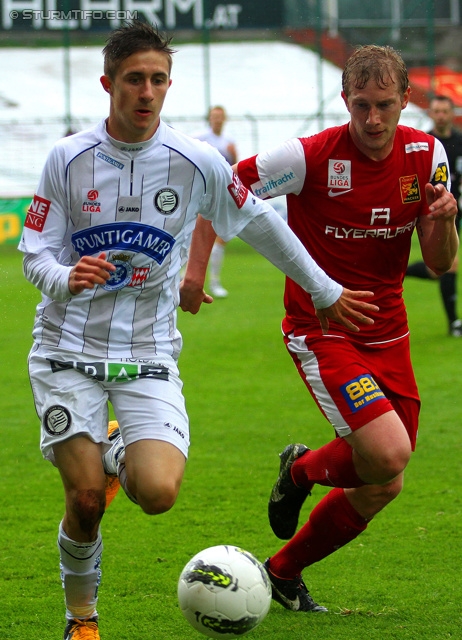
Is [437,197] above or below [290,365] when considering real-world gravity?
above

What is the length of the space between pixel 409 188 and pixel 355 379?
869mm

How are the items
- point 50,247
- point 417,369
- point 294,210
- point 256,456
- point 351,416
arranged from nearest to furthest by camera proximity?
point 50,247
point 351,416
point 294,210
point 256,456
point 417,369

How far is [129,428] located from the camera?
3557mm

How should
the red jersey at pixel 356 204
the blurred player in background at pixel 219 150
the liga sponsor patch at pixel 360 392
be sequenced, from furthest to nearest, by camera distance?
the blurred player in background at pixel 219 150 < the red jersey at pixel 356 204 < the liga sponsor patch at pixel 360 392

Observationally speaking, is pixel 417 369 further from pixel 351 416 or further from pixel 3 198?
pixel 3 198

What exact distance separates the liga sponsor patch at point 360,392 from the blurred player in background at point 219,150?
27.7 ft

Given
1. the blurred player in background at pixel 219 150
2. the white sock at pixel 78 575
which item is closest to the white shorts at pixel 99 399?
the white sock at pixel 78 575

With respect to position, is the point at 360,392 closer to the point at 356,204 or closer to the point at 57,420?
the point at 356,204

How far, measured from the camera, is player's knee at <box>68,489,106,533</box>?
3416 millimetres

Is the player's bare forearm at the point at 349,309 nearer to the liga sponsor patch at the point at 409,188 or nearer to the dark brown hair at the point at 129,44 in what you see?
the liga sponsor patch at the point at 409,188

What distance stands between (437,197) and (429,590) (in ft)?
5.29

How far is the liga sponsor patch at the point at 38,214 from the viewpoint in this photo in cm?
349

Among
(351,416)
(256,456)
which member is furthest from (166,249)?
(256,456)

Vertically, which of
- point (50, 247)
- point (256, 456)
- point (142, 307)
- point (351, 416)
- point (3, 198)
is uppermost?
point (50, 247)
